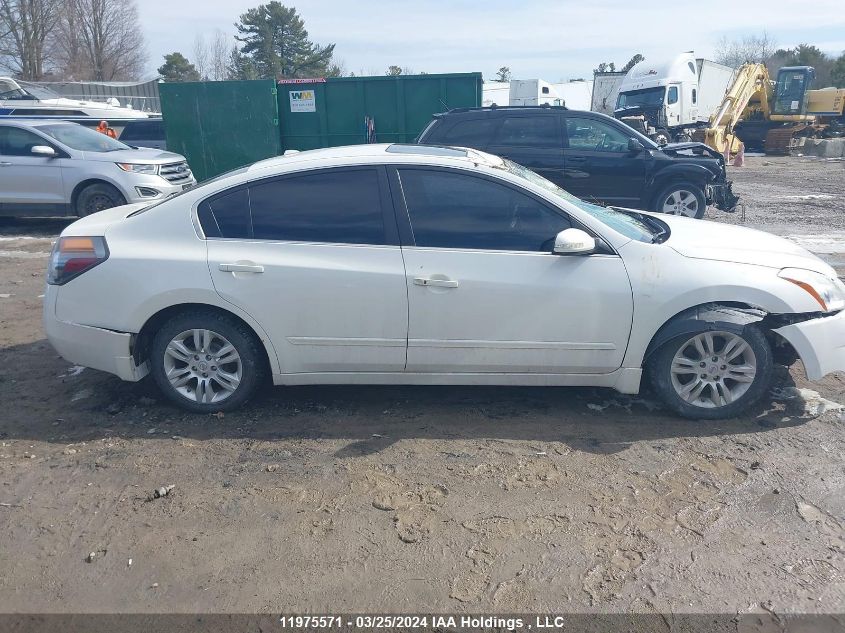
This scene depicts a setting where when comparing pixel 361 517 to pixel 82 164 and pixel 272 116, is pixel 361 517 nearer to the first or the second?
pixel 82 164

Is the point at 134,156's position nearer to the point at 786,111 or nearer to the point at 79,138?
the point at 79,138

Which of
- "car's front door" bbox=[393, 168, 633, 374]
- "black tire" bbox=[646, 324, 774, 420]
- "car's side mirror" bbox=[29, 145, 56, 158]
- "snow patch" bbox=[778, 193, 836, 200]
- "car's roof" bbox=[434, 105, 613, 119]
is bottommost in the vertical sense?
"snow patch" bbox=[778, 193, 836, 200]

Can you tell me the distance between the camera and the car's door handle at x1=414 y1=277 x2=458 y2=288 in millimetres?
4355

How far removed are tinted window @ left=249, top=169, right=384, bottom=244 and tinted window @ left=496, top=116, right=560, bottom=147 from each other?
6640 millimetres

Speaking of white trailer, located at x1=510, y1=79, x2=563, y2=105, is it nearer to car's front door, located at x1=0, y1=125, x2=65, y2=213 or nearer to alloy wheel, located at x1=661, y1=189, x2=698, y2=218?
alloy wheel, located at x1=661, y1=189, x2=698, y2=218

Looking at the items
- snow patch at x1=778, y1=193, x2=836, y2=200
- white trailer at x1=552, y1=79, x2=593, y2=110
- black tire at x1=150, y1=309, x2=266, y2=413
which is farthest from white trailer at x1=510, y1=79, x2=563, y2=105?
black tire at x1=150, y1=309, x2=266, y2=413

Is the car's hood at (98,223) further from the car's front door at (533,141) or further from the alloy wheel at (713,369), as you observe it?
the car's front door at (533,141)

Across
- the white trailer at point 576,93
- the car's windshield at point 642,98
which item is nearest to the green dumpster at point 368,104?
the car's windshield at point 642,98

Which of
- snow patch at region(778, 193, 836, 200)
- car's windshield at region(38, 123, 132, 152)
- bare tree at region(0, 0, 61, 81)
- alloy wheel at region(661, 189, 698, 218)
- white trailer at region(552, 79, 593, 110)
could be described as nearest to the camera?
alloy wheel at region(661, 189, 698, 218)

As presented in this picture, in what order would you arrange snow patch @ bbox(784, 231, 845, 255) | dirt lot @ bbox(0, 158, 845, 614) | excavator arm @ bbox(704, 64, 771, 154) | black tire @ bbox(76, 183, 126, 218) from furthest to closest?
excavator arm @ bbox(704, 64, 771, 154) → black tire @ bbox(76, 183, 126, 218) → snow patch @ bbox(784, 231, 845, 255) → dirt lot @ bbox(0, 158, 845, 614)

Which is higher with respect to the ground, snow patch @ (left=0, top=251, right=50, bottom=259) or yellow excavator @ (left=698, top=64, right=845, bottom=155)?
yellow excavator @ (left=698, top=64, right=845, bottom=155)

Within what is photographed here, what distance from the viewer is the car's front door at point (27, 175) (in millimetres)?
11531

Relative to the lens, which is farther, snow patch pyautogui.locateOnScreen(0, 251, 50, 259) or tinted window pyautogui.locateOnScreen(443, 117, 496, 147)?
tinted window pyautogui.locateOnScreen(443, 117, 496, 147)

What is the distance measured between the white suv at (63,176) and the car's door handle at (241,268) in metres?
7.75
